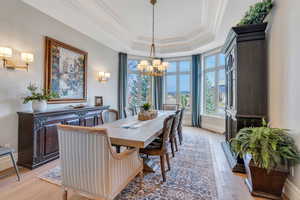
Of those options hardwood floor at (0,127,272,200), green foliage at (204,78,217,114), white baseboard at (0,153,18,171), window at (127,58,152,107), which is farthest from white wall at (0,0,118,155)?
green foliage at (204,78,217,114)

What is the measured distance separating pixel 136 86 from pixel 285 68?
5007 mm

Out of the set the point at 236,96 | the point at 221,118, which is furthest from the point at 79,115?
the point at 221,118

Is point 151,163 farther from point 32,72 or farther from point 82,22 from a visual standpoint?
point 82,22

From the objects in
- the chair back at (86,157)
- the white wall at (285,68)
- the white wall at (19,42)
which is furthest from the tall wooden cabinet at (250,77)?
the white wall at (19,42)

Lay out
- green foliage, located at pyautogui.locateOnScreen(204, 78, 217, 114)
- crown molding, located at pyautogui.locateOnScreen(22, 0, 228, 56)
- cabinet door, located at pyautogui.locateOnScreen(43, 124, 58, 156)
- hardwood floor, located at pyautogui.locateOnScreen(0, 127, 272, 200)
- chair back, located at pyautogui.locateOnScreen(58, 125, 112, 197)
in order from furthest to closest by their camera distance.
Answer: green foliage, located at pyautogui.locateOnScreen(204, 78, 217, 114) → crown molding, located at pyautogui.locateOnScreen(22, 0, 228, 56) → cabinet door, located at pyautogui.locateOnScreen(43, 124, 58, 156) → hardwood floor, located at pyautogui.locateOnScreen(0, 127, 272, 200) → chair back, located at pyautogui.locateOnScreen(58, 125, 112, 197)

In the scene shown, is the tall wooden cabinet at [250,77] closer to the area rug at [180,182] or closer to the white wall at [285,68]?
the white wall at [285,68]

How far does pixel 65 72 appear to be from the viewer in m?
3.45

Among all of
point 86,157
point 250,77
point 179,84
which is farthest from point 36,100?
point 179,84

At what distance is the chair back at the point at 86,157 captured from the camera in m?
1.26

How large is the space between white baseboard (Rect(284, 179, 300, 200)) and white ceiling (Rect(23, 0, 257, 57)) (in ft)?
10.2

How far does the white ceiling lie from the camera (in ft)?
10.0

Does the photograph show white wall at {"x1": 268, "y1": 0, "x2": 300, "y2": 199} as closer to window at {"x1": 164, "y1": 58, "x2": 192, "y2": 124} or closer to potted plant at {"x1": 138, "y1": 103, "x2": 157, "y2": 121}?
potted plant at {"x1": 138, "y1": 103, "x2": 157, "y2": 121}

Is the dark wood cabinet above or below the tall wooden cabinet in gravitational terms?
below

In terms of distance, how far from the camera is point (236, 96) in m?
2.49
